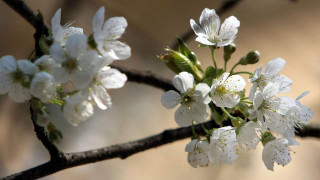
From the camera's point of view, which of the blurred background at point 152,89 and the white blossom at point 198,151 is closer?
the white blossom at point 198,151

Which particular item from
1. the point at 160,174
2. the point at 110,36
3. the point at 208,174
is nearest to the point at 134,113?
the point at 160,174

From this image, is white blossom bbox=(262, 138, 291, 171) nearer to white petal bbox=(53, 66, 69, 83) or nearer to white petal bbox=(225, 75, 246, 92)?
white petal bbox=(225, 75, 246, 92)

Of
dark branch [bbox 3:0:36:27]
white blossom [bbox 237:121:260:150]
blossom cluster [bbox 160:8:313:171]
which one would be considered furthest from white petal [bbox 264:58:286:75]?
dark branch [bbox 3:0:36:27]

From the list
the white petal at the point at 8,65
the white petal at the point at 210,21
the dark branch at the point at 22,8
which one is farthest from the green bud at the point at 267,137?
the dark branch at the point at 22,8

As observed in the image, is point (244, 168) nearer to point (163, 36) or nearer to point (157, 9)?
point (163, 36)

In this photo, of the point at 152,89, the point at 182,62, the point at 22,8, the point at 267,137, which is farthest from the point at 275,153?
the point at 152,89

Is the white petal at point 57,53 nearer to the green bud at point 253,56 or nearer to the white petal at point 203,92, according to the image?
the white petal at point 203,92

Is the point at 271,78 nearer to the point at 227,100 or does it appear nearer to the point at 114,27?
the point at 227,100
